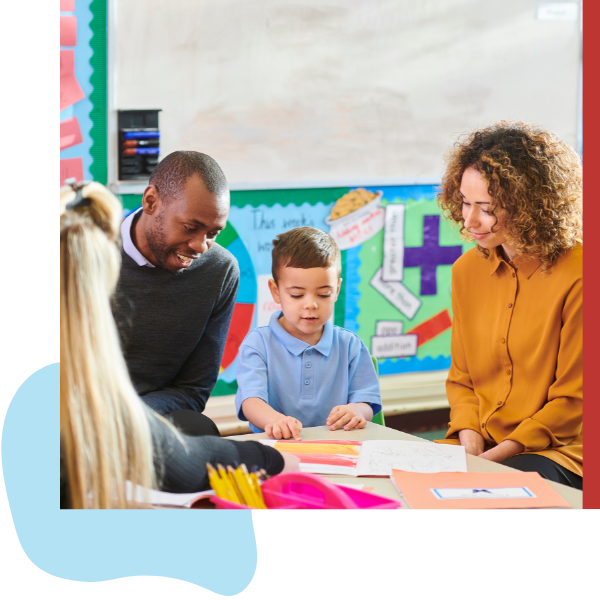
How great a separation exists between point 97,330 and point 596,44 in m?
0.86

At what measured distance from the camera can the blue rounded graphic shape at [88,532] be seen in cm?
105

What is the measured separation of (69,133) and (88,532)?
560 millimetres

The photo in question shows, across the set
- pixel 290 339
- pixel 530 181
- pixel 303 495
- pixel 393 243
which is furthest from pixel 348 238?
pixel 303 495

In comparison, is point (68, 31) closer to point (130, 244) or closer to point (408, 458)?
point (130, 244)

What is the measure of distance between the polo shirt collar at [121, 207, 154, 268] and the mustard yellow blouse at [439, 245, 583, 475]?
1.71ft

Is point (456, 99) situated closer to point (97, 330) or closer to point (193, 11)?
point (193, 11)

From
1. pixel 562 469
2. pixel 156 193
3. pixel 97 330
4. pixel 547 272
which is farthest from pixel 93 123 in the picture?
pixel 562 469

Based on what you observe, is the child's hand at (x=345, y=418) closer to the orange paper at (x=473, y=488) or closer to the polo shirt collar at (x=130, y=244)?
the orange paper at (x=473, y=488)

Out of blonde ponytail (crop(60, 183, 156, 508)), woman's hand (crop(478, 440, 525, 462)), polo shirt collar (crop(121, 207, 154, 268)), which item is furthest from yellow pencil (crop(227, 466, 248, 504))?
woman's hand (crop(478, 440, 525, 462))

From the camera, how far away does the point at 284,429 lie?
1.13m

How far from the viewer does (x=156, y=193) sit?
1.08 metres

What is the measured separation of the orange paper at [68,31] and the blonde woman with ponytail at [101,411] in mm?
211

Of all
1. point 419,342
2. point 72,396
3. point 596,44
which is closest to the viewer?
point 72,396

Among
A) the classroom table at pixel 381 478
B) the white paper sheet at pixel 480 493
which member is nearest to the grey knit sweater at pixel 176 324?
the classroom table at pixel 381 478
